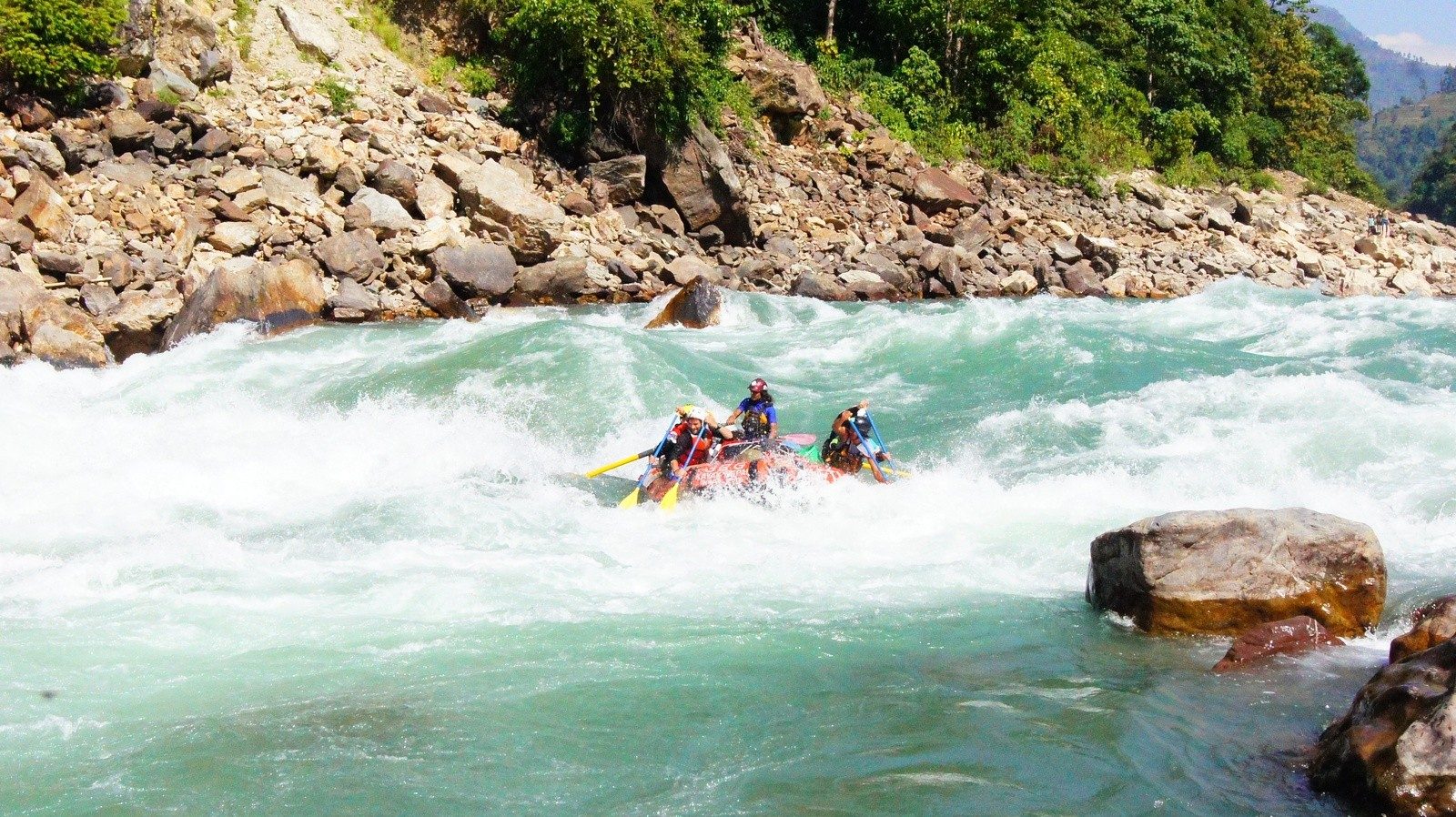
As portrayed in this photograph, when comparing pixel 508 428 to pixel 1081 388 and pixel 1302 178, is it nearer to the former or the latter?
pixel 1081 388

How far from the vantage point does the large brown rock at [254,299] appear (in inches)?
563

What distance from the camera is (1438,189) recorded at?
2657 inches

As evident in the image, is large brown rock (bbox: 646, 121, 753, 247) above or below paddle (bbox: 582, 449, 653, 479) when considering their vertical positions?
above

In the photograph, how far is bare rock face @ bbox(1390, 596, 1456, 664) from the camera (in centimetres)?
554

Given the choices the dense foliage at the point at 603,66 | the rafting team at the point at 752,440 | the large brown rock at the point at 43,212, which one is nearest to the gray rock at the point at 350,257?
the large brown rock at the point at 43,212

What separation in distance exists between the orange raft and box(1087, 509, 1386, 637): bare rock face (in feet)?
12.0

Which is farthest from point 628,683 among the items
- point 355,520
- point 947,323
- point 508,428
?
point 947,323

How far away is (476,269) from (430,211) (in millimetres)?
1521

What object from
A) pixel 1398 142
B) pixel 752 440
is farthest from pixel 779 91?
pixel 1398 142

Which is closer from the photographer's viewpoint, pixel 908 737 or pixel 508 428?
pixel 908 737

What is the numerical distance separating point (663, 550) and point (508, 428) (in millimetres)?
4252

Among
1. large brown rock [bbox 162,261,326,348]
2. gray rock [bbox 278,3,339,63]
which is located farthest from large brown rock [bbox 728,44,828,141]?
large brown rock [bbox 162,261,326,348]

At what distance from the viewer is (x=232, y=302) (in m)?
14.7

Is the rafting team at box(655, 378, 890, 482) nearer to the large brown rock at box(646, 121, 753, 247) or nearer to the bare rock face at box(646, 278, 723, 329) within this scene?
the bare rock face at box(646, 278, 723, 329)
